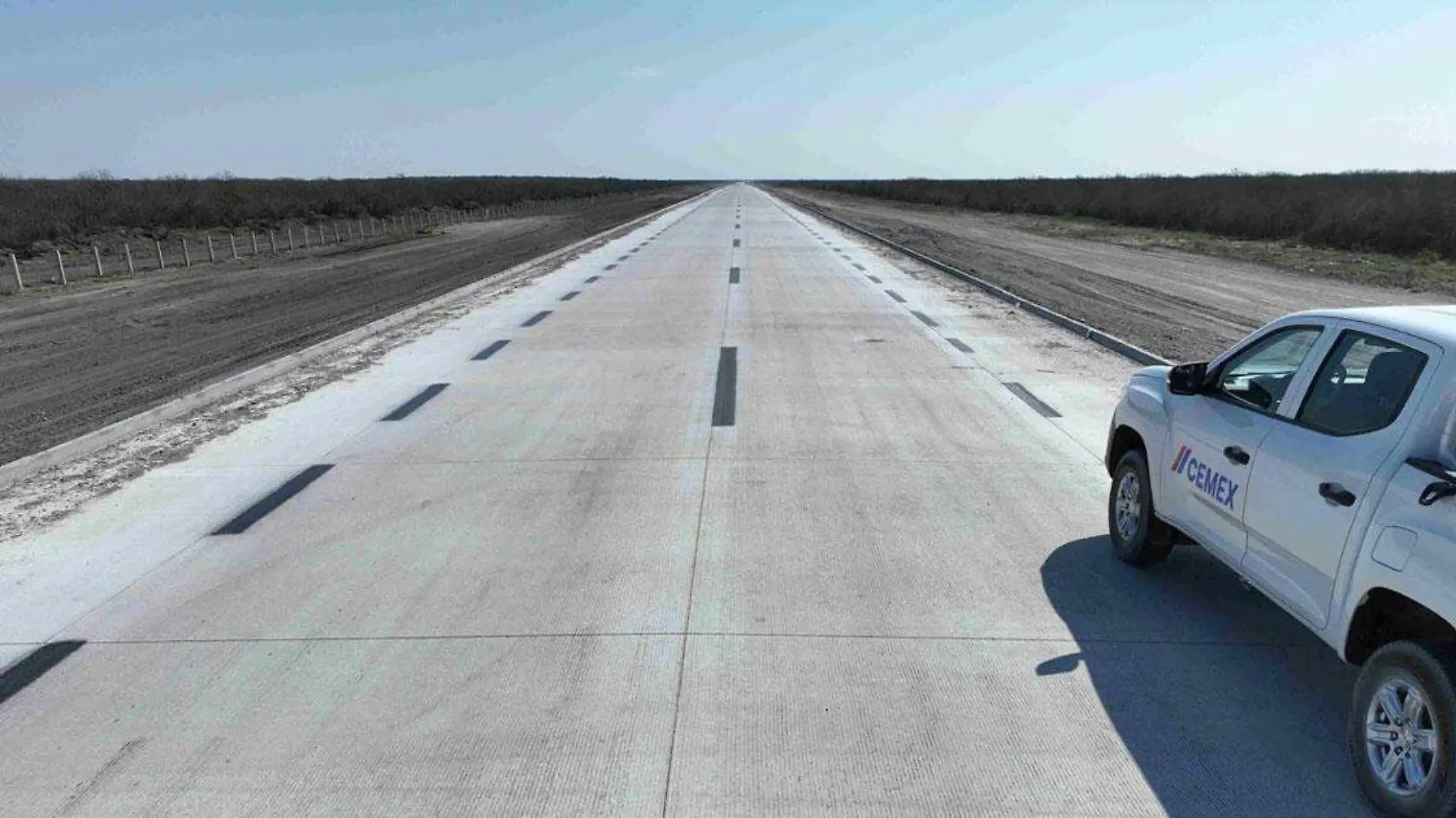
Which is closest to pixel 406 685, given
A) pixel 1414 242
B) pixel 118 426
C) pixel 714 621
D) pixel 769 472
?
pixel 714 621

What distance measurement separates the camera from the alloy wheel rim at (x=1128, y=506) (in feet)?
19.6

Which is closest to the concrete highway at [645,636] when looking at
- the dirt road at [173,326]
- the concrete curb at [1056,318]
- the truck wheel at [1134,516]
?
the truck wheel at [1134,516]

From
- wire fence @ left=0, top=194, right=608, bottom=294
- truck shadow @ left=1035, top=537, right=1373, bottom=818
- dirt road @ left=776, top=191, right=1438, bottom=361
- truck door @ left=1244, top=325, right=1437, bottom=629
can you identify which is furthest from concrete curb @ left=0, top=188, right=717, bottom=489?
wire fence @ left=0, top=194, right=608, bottom=294

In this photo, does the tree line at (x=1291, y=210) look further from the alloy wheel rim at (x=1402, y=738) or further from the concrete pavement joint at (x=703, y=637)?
the alloy wheel rim at (x=1402, y=738)

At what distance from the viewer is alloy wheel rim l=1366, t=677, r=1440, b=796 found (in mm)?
3449

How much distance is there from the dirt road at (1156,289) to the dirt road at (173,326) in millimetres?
12121

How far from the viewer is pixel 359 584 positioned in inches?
231

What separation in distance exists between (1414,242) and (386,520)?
30784 mm

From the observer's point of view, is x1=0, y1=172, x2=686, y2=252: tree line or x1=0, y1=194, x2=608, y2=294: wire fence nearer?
x1=0, y1=194, x2=608, y2=294: wire fence

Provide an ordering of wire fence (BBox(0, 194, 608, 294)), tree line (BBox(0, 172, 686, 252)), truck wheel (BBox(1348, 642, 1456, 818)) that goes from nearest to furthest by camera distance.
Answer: truck wheel (BBox(1348, 642, 1456, 818)), wire fence (BBox(0, 194, 608, 294)), tree line (BBox(0, 172, 686, 252))

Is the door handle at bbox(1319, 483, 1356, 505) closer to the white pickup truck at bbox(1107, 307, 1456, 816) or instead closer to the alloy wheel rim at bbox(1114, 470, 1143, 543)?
the white pickup truck at bbox(1107, 307, 1456, 816)

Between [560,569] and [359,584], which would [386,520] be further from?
[560,569]

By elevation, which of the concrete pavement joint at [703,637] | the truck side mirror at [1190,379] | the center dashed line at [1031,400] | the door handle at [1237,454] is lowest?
the center dashed line at [1031,400]

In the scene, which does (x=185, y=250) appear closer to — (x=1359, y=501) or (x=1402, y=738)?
(x=1359, y=501)
